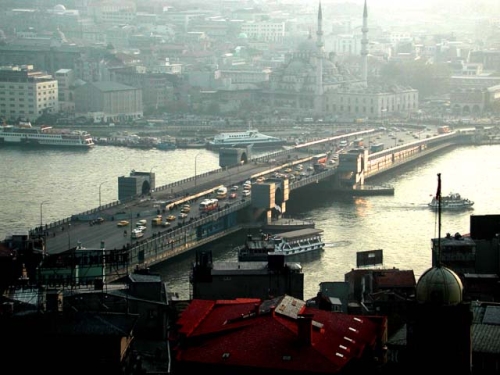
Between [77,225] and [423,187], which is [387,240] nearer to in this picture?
[77,225]

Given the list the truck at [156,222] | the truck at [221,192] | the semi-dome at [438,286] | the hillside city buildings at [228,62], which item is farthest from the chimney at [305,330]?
the hillside city buildings at [228,62]

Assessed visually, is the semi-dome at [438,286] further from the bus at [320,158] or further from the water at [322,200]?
the bus at [320,158]

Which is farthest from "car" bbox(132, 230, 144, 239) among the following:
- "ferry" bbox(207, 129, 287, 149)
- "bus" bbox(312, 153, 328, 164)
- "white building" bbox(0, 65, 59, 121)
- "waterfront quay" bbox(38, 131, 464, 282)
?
"white building" bbox(0, 65, 59, 121)

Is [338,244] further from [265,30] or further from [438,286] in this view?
[265,30]

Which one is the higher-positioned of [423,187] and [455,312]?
[455,312]

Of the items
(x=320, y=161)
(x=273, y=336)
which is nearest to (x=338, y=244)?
(x=320, y=161)

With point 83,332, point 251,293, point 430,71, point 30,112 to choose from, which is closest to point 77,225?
point 251,293

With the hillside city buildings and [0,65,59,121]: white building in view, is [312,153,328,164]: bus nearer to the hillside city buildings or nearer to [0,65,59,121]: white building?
the hillside city buildings
